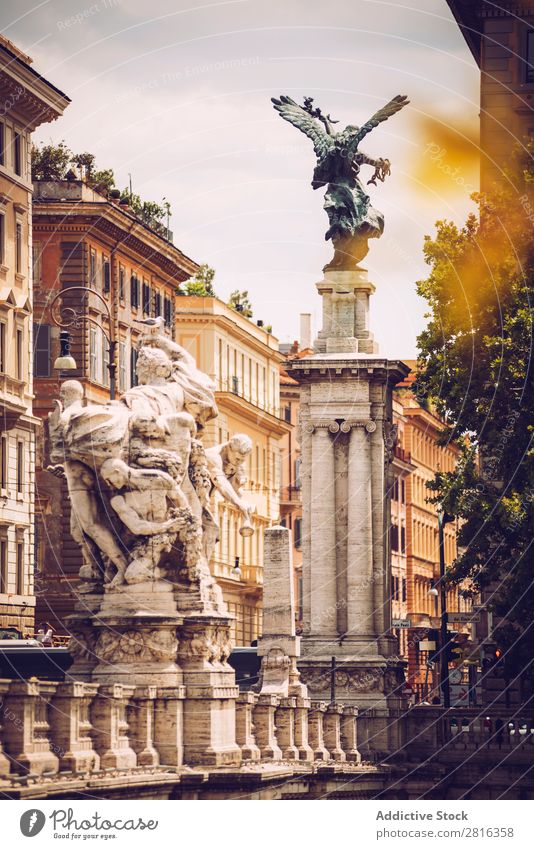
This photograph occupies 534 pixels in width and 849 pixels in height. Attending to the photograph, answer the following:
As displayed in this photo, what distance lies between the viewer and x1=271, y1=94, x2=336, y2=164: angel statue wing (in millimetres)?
74000

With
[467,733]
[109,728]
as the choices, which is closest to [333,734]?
[467,733]

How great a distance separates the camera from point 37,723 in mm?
37781

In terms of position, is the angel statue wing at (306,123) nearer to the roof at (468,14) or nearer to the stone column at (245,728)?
the roof at (468,14)

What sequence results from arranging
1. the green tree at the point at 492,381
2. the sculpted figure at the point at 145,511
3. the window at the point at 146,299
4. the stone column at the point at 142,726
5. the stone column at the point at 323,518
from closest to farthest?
the stone column at the point at 142,726, the sculpted figure at the point at 145,511, the green tree at the point at 492,381, the stone column at the point at 323,518, the window at the point at 146,299

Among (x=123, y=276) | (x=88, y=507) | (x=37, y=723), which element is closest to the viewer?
(x=37, y=723)

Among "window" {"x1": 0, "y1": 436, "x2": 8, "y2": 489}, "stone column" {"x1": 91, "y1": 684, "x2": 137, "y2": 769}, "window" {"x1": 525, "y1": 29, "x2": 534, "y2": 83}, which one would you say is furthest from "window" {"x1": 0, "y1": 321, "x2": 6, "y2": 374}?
"stone column" {"x1": 91, "y1": 684, "x2": 137, "y2": 769}

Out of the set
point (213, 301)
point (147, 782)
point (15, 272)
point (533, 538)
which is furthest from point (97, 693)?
point (213, 301)

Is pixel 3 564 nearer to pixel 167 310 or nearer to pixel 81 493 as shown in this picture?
pixel 167 310

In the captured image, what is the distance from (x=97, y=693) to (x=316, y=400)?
1400 inches

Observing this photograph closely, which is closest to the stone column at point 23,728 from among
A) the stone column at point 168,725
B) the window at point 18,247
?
the stone column at point 168,725

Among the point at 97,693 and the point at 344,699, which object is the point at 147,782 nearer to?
the point at 97,693

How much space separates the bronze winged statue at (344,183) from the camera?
75.6 m

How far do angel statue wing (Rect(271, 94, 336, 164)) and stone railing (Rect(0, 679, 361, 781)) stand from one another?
2532 cm

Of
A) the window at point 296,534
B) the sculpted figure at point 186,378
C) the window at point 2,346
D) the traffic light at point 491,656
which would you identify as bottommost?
the traffic light at point 491,656
